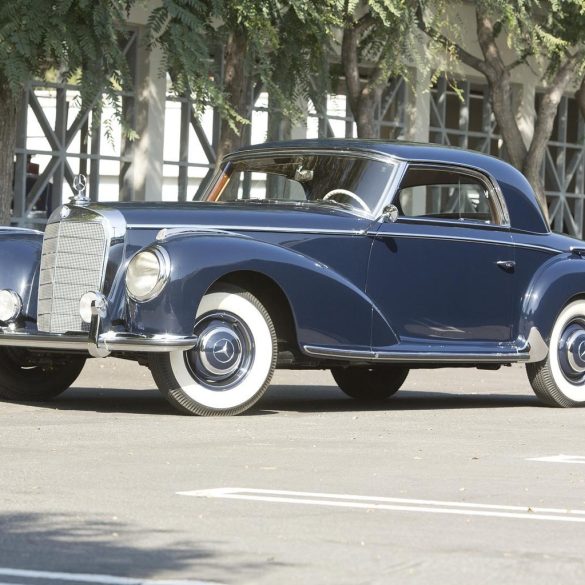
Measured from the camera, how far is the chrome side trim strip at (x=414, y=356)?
1090 centimetres

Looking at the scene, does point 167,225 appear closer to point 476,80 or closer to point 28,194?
point 28,194

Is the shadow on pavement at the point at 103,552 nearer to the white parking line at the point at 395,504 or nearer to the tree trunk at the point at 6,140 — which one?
the white parking line at the point at 395,504

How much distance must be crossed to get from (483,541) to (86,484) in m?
2.05

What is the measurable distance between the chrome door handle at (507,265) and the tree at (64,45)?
525cm

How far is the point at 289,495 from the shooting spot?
23.0 feet

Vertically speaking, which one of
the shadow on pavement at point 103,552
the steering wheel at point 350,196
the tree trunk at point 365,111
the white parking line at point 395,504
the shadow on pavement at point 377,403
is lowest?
the shadow on pavement at point 377,403

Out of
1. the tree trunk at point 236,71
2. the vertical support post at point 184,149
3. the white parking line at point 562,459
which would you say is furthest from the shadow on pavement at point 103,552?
the vertical support post at point 184,149

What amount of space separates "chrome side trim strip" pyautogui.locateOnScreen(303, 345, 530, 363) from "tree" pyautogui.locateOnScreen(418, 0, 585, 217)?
8068 millimetres

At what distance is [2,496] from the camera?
6.84 m

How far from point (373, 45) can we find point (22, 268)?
10.2 meters

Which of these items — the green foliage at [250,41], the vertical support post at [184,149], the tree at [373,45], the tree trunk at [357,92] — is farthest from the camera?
the vertical support post at [184,149]

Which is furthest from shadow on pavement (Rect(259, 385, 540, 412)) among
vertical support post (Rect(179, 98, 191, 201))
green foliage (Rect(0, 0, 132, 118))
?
vertical support post (Rect(179, 98, 191, 201))

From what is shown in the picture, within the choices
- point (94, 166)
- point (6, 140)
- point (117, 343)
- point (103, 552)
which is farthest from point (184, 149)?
point (103, 552)

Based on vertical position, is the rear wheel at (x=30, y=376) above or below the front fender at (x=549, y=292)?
below
